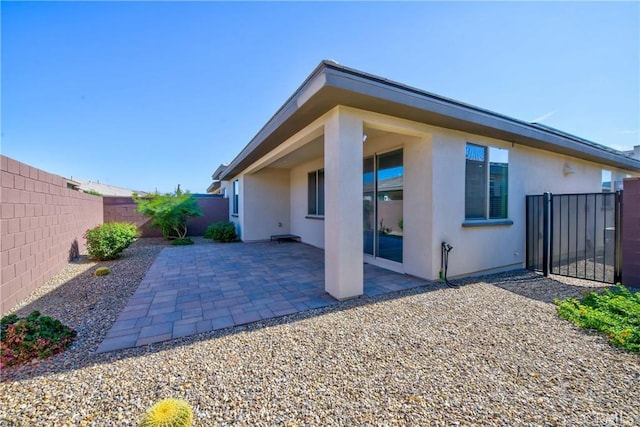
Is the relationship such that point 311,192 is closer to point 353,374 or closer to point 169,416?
point 353,374

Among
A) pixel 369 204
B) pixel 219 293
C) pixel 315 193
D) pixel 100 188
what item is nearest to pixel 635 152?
pixel 369 204

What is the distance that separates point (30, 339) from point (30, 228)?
3.06m

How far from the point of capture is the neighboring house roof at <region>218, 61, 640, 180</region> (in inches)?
133

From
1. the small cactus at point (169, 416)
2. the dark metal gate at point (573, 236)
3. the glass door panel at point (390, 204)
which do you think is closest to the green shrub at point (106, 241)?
the small cactus at point (169, 416)

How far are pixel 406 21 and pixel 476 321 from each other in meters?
5.83

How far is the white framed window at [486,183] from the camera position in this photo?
5.41 metres

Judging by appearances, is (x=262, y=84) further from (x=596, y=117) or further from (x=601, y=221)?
(x=601, y=221)

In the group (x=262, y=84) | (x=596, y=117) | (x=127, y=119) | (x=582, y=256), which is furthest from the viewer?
(x=127, y=119)

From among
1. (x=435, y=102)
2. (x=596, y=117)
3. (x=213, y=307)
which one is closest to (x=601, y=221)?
(x=596, y=117)

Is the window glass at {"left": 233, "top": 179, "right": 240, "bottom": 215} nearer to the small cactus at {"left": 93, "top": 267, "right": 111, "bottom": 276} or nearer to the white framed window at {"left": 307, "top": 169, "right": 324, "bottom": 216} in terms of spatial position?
the white framed window at {"left": 307, "top": 169, "right": 324, "bottom": 216}

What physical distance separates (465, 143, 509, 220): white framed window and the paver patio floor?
2.13 metres

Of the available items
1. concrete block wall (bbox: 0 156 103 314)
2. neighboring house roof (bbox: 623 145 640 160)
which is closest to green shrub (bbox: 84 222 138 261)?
concrete block wall (bbox: 0 156 103 314)

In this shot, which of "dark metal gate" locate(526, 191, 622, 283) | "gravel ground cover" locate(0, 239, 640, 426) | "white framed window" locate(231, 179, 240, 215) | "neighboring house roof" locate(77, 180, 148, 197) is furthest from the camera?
"neighboring house roof" locate(77, 180, 148, 197)

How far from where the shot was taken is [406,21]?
530 centimetres
